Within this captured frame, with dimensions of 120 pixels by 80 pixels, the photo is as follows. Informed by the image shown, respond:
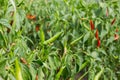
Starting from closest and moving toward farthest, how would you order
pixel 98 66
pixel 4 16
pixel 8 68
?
pixel 8 68, pixel 4 16, pixel 98 66

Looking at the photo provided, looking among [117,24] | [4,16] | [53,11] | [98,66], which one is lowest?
[98,66]

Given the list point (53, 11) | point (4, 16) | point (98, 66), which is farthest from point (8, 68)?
point (53, 11)

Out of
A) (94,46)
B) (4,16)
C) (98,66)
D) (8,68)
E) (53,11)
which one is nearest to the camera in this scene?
(8,68)

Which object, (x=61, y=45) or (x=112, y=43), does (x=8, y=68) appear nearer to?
(x=61, y=45)

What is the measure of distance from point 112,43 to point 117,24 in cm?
18

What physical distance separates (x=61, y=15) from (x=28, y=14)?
11.1 inches

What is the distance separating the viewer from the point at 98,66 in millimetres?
2182

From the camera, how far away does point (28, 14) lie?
261cm

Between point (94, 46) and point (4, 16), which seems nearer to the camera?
point (4, 16)

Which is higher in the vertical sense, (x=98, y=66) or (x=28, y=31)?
(x=28, y=31)

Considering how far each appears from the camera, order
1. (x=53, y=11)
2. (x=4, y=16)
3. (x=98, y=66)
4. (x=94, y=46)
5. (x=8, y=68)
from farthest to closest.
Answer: (x=53, y=11)
(x=94, y=46)
(x=98, y=66)
(x=4, y=16)
(x=8, y=68)

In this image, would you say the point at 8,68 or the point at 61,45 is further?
the point at 61,45

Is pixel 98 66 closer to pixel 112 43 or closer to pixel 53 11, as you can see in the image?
Result: pixel 112 43

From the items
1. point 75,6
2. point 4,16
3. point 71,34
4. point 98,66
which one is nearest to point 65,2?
point 75,6
